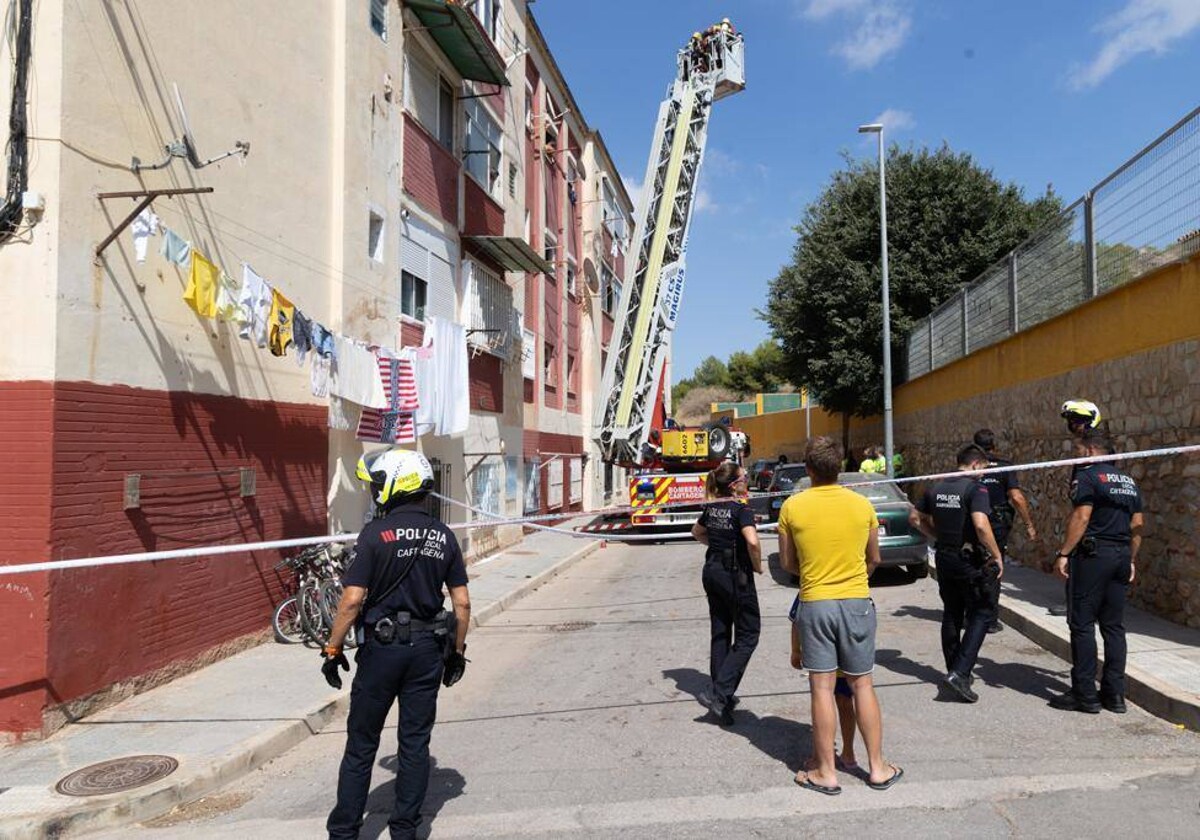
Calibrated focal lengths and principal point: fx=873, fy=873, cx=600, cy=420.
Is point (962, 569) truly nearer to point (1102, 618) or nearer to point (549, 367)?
point (1102, 618)

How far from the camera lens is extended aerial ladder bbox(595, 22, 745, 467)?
18484 mm

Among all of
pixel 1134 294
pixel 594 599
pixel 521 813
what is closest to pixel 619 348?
pixel 594 599

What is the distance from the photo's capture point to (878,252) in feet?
80.0

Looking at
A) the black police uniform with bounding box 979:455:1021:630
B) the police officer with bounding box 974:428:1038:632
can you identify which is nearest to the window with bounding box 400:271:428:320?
the police officer with bounding box 974:428:1038:632

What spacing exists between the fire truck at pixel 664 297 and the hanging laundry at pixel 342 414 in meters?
8.64

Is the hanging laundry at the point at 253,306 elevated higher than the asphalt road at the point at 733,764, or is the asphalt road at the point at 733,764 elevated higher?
the hanging laundry at the point at 253,306

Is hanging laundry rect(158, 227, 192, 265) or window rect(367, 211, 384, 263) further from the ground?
window rect(367, 211, 384, 263)

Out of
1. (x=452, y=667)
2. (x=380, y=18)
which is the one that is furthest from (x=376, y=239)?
(x=452, y=667)

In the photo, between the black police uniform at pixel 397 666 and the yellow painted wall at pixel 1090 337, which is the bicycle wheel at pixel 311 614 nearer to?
the black police uniform at pixel 397 666

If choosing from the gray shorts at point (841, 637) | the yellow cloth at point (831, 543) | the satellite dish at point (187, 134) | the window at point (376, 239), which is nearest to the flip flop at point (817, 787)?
the gray shorts at point (841, 637)

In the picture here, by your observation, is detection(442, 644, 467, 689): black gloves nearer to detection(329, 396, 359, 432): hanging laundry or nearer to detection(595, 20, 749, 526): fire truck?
detection(329, 396, 359, 432): hanging laundry

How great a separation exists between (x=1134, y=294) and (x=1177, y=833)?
693 cm

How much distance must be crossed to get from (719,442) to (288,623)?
11.9 metres

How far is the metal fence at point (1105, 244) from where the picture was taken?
338 inches
